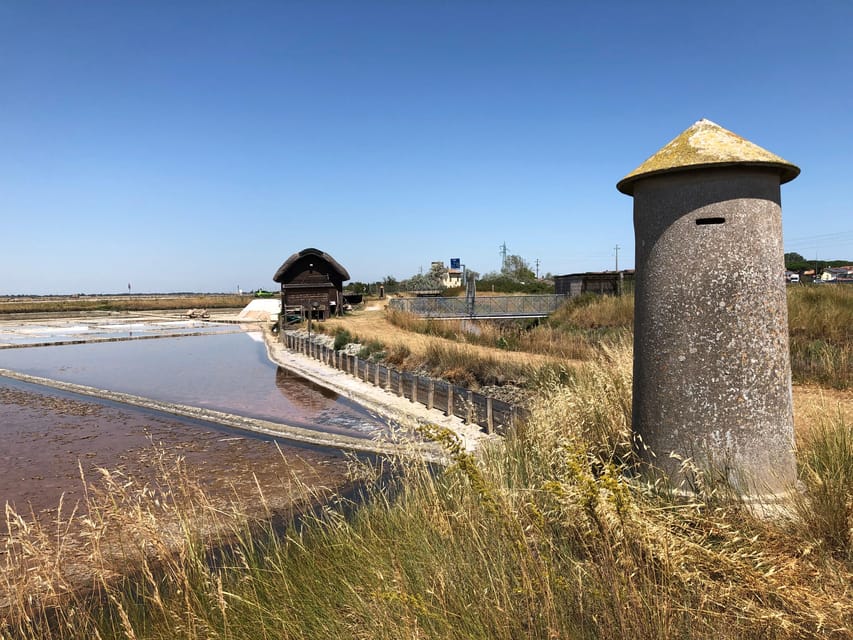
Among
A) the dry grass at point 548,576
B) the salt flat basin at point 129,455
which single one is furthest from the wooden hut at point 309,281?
the dry grass at point 548,576

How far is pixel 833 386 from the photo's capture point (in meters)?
9.03

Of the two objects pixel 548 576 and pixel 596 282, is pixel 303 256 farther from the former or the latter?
pixel 548 576

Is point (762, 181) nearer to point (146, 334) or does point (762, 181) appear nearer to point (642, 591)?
point (642, 591)

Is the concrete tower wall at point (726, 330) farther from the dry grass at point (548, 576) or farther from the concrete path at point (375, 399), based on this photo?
the concrete path at point (375, 399)

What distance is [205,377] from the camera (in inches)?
714

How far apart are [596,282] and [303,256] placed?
693 inches

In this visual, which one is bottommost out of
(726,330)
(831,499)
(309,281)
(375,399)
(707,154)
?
(375,399)

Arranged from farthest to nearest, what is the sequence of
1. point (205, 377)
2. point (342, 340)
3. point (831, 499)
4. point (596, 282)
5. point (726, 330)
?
1. point (596, 282)
2. point (342, 340)
3. point (205, 377)
4. point (726, 330)
5. point (831, 499)

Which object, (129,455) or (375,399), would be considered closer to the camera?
(129,455)

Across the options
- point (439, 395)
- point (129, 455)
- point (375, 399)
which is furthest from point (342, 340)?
point (129, 455)

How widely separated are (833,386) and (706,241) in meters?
7.57

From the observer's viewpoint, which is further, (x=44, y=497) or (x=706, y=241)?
(x=44, y=497)

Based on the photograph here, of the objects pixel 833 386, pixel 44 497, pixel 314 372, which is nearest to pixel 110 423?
pixel 44 497

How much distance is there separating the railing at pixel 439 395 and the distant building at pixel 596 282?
16.0 meters
